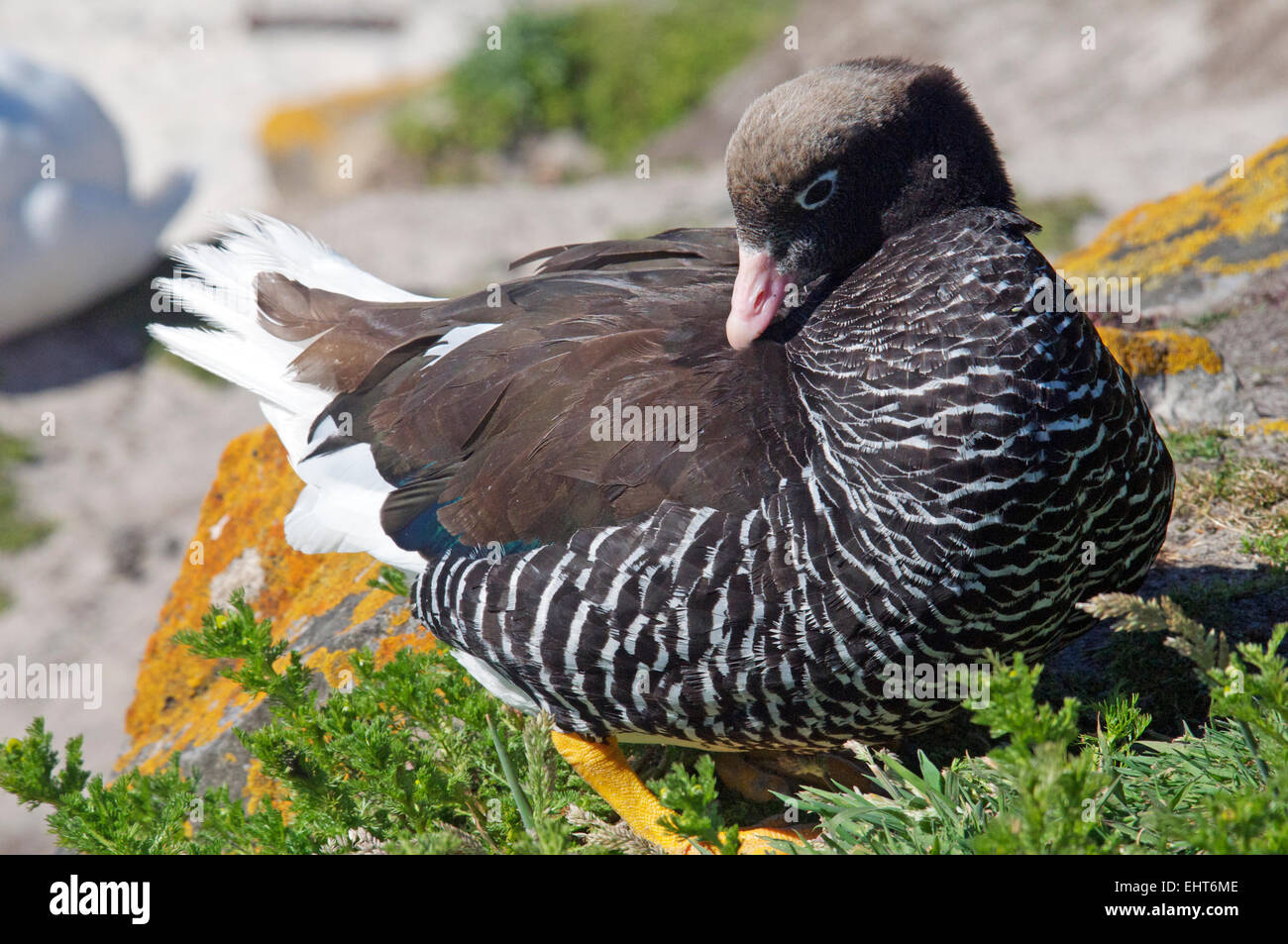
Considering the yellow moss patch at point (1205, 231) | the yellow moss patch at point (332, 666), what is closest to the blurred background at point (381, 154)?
the yellow moss patch at point (1205, 231)

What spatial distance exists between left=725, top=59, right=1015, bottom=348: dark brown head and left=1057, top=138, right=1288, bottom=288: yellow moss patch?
2907 mm

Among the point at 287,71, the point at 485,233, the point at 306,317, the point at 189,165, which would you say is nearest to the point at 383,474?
the point at 306,317

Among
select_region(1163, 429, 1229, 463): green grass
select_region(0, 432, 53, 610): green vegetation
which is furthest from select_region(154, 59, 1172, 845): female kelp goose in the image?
select_region(0, 432, 53, 610): green vegetation

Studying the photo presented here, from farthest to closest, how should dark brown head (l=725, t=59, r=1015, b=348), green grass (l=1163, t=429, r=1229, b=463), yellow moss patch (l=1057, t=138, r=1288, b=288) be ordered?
yellow moss patch (l=1057, t=138, r=1288, b=288), green grass (l=1163, t=429, r=1229, b=463), dark brown head (l=725, t=59, r=1015, b=348)

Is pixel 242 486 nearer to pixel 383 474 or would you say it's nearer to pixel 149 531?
pixel 383 474

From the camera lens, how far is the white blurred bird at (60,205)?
9.95 metres

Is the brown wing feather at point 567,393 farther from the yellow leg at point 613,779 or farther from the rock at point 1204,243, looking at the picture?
the rock at point 1204,243

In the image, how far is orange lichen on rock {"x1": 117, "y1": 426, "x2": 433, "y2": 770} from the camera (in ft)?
14.9

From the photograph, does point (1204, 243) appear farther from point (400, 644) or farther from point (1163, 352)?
point (400, 644)

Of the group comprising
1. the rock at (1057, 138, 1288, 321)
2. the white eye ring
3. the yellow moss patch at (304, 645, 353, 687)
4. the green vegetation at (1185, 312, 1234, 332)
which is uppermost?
the rock at (1057, 138, 1288, 321)

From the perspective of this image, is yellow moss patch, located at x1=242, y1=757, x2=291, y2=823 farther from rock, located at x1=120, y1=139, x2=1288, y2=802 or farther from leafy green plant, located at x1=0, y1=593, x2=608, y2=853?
leafy green plant, located at x1=0, y1=593, x2=608, y2=853

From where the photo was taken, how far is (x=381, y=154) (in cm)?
1266

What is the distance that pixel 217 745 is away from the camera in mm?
4254

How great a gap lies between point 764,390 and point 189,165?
10.1m
